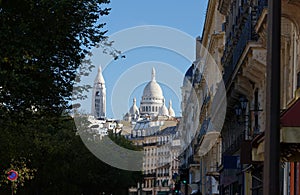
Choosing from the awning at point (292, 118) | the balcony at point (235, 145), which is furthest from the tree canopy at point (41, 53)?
the balcony at point (235, 145)

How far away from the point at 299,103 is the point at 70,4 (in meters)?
8.41

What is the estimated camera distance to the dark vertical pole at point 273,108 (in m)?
11.7

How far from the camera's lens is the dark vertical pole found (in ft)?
38.4

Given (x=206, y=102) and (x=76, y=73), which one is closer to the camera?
(x=76, y=73)

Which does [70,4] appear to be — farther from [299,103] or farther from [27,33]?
[299,103]

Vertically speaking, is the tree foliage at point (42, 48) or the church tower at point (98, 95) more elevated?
the church tower at point (98, 95)

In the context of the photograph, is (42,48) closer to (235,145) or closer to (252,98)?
(252,98)

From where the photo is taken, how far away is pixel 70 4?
21.5 meters

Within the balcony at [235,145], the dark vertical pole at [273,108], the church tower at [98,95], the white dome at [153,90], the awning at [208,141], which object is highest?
the white dome at [153,90]

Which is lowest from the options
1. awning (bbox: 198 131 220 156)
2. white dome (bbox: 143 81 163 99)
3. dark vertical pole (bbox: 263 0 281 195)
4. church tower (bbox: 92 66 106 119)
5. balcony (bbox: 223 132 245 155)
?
dark vertical pole (bbox: 263 0 281 195)

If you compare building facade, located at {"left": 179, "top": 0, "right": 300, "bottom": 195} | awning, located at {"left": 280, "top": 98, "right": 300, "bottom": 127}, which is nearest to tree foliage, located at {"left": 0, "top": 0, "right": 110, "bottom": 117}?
building facade, located at {"left": 179, "top": 0, "right": 300, "bottom": 195}

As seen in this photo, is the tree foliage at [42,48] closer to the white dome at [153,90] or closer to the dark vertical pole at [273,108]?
the dark vertical pole at [273,108]

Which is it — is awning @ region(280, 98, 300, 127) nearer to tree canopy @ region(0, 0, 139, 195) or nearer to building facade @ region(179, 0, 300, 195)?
building facade @ region(179, 0, 300, 195)

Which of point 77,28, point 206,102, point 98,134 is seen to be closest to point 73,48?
point 77,28
